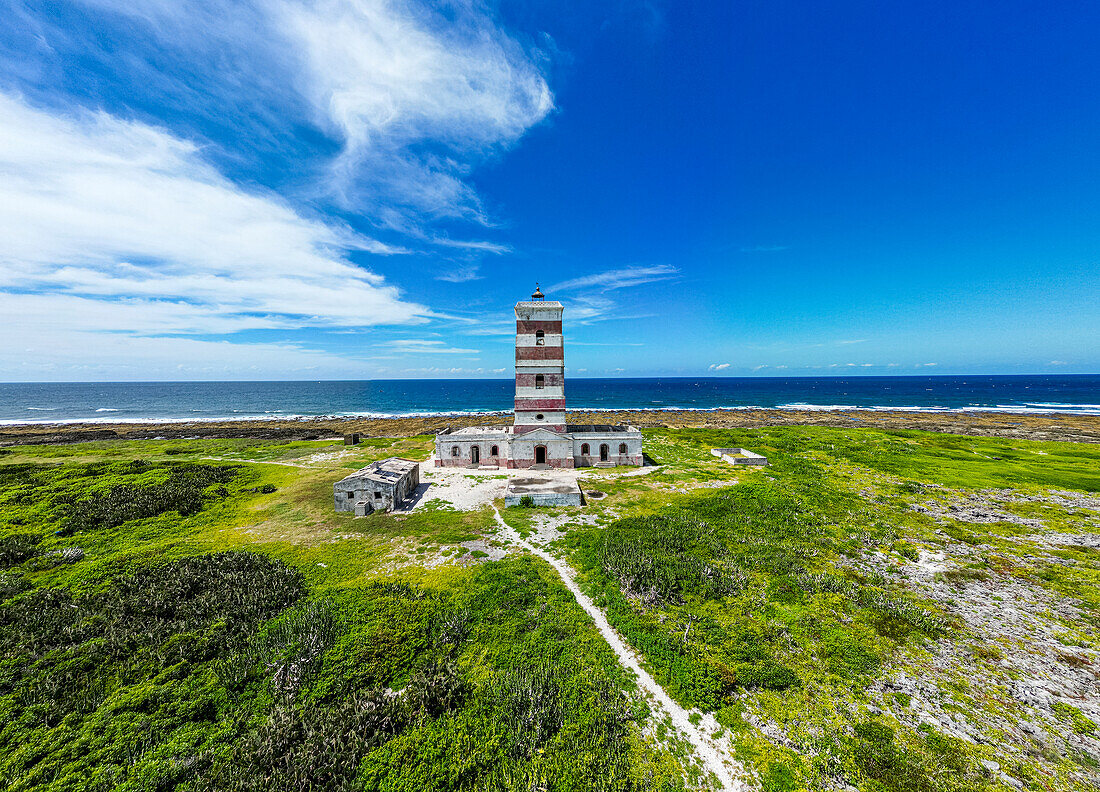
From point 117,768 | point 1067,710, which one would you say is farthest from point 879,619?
point 117,768

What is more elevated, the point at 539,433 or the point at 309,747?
the point at 539,433

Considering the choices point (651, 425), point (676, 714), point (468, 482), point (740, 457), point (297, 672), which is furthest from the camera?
point (651, 425)

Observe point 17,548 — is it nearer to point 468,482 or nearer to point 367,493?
point 367,493

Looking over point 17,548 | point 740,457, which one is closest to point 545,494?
point 740,457

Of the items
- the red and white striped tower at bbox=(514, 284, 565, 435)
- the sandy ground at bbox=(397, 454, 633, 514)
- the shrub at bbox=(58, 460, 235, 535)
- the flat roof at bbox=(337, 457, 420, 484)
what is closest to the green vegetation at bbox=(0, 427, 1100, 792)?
the shrub at bbox=(58, 460, 235, 535)

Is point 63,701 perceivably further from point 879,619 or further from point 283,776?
point 879,619

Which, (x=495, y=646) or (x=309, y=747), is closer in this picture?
(x=309, y=747)
